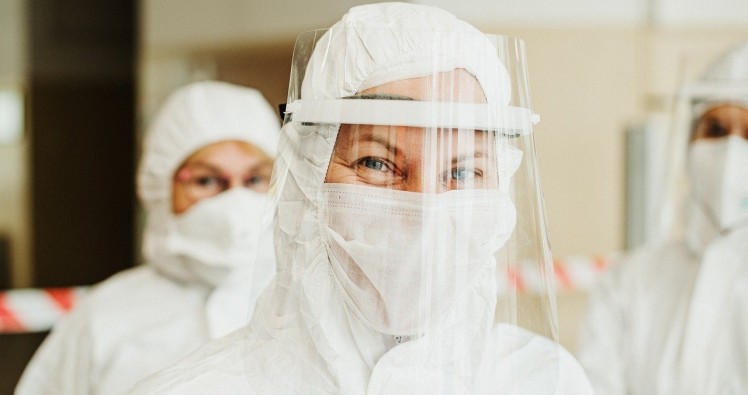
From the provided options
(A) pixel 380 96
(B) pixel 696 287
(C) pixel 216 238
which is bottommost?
(B) pixel 696 287

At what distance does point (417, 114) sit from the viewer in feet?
5.20

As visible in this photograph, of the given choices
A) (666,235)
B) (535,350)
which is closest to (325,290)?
(535,350)

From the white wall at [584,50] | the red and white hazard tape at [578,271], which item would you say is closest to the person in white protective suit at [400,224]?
the red and white hazard tape at [578,271]

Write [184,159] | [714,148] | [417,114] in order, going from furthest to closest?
[184,159], [714,148], [417,114]

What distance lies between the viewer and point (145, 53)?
5.84 m

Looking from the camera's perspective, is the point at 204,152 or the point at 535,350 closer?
the point at 535,350

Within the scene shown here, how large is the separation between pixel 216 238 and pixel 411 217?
65.8 inches

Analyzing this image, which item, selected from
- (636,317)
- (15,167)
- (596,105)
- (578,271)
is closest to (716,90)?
(636,317)

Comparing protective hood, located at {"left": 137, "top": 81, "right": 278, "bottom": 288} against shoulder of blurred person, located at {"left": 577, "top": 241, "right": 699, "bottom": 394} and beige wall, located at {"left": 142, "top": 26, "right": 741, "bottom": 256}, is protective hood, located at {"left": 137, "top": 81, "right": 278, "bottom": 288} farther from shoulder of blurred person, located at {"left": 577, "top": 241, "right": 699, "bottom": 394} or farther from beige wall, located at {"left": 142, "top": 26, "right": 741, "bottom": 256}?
beige wall, located at {"left": 142, "top": 26, "right": 741, "bottom": 256}

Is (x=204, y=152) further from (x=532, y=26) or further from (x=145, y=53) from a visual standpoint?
(x=532, y=26)

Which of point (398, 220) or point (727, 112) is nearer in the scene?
point (398, 220)

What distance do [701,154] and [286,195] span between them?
6.05 ft

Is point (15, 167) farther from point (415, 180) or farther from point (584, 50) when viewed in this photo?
point (415, 180)

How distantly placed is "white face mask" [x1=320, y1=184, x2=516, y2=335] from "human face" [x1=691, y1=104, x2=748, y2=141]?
1.61 m
